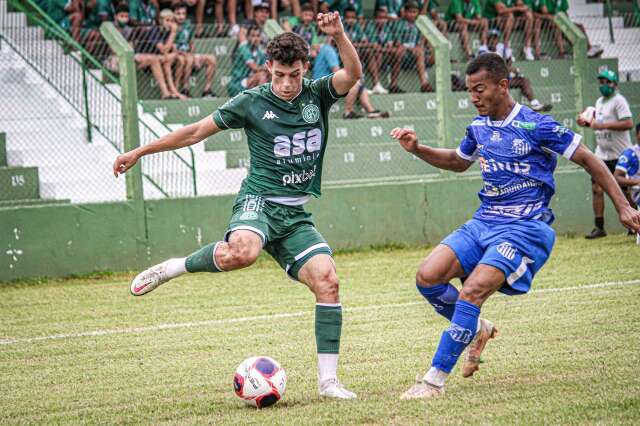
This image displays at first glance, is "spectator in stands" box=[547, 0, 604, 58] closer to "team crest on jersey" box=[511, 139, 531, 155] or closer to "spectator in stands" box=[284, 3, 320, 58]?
"spectator in stands" box=[284, 3, 320, 58]

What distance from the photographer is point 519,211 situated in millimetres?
6586

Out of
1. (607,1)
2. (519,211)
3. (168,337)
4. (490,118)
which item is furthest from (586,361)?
(607,1)

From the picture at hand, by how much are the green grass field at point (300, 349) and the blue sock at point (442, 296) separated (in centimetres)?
47

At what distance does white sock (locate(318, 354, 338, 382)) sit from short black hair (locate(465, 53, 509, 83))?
2013 mm

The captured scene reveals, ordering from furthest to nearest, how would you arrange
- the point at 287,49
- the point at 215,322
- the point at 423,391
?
the point at 215,322 → the point at 287,49 → the point at 423,391

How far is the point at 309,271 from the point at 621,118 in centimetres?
969

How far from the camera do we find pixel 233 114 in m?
6.83

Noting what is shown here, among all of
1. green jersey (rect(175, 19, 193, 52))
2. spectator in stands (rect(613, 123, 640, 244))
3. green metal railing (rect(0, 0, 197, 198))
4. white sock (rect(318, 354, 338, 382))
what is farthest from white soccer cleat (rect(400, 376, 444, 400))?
green jersey (rect(175, 19, 193, 52))

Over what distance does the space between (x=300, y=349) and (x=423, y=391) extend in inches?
83.7

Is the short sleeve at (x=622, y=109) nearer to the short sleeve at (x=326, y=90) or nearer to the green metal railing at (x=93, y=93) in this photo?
the green metal railing at (x=93, y=93)

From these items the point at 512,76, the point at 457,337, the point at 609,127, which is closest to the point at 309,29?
the point at 512,76

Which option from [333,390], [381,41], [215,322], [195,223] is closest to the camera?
[333,390]

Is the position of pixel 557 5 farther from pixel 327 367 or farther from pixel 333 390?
pixel 333 390

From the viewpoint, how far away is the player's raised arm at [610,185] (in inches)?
243
